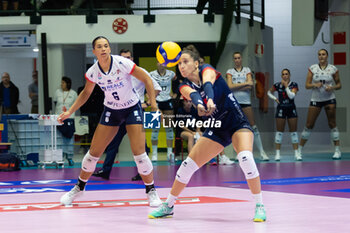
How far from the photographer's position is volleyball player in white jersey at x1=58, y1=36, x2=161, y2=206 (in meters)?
7.89

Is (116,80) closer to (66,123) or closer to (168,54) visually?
(168,54)

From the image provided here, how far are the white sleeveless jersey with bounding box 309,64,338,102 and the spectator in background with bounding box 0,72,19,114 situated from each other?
8.46m

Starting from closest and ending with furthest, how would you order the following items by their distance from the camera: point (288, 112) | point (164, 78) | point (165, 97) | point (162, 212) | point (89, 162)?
point (162, 212) → point (89, 162) → point (164, 78) → point (165, 97) → point (288, 112)

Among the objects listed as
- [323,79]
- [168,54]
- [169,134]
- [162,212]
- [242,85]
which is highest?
[168,54]

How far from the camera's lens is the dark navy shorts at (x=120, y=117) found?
8.00m

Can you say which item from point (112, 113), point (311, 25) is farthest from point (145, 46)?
point (112, 113)

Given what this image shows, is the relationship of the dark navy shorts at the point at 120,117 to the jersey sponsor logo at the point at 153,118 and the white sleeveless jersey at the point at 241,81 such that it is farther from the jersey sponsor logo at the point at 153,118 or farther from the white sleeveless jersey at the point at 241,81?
the white sleeveless jersey at the point at 241,81

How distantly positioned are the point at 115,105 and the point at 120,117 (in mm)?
157

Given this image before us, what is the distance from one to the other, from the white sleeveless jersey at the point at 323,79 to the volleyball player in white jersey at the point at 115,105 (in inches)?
317

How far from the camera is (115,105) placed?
8039 millimetres

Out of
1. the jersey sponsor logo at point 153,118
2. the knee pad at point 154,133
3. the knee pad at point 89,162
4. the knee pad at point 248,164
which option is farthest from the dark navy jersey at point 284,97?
the knee pad at point 248,164

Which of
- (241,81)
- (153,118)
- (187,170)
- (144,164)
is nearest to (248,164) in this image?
(187,170)

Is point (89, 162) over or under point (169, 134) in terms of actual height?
over

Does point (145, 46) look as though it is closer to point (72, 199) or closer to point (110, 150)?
point (110, 150)
